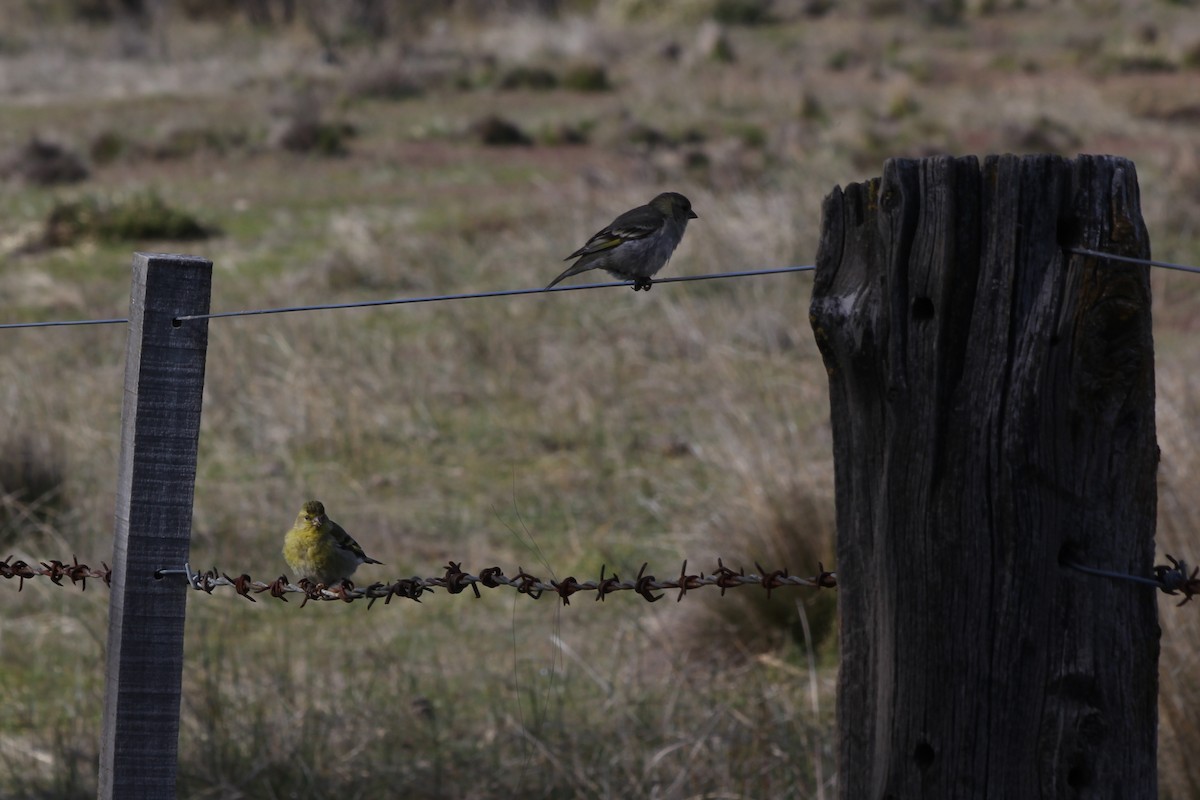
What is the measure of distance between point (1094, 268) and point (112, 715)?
188cm

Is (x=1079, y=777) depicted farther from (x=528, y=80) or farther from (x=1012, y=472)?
(x=528, y=80)

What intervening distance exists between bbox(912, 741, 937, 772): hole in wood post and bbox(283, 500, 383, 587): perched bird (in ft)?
7.86

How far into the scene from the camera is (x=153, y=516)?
275 cm

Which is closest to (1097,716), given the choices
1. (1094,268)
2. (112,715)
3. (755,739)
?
(1094,268)

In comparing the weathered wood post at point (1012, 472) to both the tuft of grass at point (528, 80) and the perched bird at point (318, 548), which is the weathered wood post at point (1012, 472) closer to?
the perched bird at point (318, 548)

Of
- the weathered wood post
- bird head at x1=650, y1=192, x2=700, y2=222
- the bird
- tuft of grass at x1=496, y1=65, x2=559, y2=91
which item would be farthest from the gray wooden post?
tuft of grass at x1=496, y1=65, x2=559, y2=91

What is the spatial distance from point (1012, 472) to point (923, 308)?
246mm

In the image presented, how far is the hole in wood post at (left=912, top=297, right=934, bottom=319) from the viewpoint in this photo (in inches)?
80.0

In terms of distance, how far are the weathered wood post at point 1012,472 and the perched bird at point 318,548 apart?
242 centimetres

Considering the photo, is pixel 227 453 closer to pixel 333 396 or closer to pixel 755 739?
pixel 333 396

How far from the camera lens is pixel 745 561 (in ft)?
22.1

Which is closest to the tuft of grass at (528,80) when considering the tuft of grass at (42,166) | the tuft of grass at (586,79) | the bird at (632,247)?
the tuft of grass at (586,79)

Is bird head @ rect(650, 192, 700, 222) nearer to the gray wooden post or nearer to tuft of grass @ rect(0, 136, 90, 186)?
the gray wooden post

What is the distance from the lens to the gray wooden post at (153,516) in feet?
8.94
